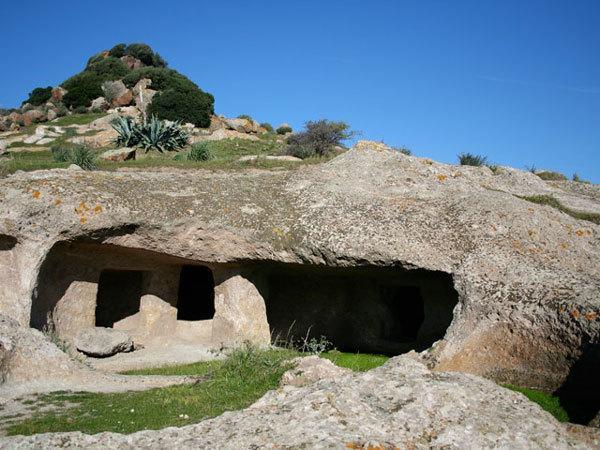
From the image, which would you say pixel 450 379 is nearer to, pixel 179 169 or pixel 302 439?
pixel 302 439

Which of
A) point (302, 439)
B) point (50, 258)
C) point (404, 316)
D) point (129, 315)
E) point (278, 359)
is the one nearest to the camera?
point (302, 439)

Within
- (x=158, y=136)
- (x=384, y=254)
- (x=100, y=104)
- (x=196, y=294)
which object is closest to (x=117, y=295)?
(x=196, y=294)

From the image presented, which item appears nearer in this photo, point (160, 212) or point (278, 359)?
point (278, 359)

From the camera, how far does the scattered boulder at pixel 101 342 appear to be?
13781 millimetres

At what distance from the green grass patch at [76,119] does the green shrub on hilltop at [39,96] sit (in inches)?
389

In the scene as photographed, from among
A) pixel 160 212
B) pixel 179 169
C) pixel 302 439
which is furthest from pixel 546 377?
pixel 179 169

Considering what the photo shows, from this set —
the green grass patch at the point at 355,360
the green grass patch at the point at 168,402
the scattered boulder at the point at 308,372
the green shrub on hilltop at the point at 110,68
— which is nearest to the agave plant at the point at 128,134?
the green grass patch at the point at 355,360

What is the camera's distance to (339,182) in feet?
50.2

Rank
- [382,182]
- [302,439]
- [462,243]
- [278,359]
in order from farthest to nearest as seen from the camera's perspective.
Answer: [382,182]
[462,243]
[278,359]
[302,439]

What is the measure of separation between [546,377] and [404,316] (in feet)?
29.5

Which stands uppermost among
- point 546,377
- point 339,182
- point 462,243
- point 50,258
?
point 339,182

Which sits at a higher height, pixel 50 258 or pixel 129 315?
pixel 50 258

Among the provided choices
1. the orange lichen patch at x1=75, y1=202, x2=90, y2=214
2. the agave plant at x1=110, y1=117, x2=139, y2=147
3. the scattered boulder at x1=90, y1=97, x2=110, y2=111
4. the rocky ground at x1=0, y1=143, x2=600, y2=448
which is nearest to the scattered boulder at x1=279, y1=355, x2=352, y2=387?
the rocky ground at x1=0, y1=143, x2=600, y2=448

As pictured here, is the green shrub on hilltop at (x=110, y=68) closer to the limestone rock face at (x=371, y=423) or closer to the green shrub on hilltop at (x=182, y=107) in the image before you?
the green shrub on hilltop at (x=182, y=107)
